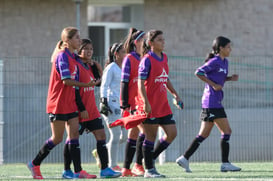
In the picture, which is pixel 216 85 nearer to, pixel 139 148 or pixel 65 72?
pixel 139 148

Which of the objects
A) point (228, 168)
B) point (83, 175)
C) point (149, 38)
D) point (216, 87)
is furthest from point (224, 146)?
point (83, 175)

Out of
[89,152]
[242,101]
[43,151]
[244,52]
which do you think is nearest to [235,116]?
[242,101]

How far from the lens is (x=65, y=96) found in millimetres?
10695

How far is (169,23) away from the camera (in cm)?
2206

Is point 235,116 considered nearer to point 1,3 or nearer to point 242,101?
point 242,101

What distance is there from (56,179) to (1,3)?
36.0 feet

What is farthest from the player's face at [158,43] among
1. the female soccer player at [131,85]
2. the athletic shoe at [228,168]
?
the athletic shoe at [228,168]

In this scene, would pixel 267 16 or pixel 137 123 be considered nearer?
pixel 137 123

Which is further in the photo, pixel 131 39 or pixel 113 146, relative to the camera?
pixel 113 146

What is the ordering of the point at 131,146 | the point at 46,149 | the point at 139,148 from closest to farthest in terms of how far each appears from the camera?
the point at 46,149 < the point at 139,148 < the point at 131,146

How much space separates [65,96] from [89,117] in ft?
1.70

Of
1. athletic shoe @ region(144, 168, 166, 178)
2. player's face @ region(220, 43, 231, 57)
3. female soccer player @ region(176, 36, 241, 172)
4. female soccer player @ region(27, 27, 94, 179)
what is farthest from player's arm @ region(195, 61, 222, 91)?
female soccer player @ region(27, 27, 94, 179)

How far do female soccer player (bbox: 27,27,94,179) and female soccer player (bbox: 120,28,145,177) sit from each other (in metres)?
0.79

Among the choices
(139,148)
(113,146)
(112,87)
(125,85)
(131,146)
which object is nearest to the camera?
(125,85)
